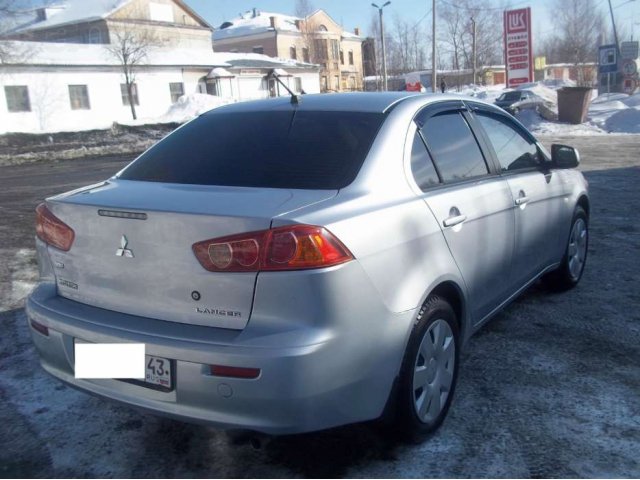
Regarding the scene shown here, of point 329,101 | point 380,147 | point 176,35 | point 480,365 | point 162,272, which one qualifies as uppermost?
point 176,35

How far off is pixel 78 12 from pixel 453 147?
53.0m

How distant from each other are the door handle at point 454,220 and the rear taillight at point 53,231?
173 centimetres

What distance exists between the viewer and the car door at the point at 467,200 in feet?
10.3

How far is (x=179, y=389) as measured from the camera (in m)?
2.41

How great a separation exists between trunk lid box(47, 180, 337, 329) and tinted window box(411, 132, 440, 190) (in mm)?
590

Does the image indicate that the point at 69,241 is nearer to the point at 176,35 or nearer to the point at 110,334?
the point at 110,334

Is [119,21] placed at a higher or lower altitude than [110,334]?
higher

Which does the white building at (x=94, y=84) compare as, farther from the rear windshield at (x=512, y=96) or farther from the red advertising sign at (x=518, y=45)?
the red advertising sign at (x=518, y=45)

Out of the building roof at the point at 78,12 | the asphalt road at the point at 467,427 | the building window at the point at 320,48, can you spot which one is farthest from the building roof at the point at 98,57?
the asphalt road at the point at 467,427

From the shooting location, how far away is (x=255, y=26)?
6719 cm

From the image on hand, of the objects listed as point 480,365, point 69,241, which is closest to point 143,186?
point 69,241

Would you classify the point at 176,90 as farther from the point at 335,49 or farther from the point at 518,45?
the point at 335,49

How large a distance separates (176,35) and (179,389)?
52.2 m

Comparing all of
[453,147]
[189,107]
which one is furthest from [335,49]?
[453,147]
